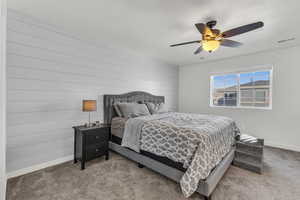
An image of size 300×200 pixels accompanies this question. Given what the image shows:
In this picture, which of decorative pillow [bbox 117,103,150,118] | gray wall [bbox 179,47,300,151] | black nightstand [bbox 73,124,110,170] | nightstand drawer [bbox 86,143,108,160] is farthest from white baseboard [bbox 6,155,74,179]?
gray wall [bbox 179,47,300,151]

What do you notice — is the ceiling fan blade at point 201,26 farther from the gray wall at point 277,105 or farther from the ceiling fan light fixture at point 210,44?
the gray wall at point 277,105

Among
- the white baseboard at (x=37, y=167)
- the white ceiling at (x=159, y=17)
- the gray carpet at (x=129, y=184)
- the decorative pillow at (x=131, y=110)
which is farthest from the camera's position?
the decorative pillow at (x=131, y=110)

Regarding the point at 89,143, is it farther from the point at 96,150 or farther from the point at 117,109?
the point at 117,109

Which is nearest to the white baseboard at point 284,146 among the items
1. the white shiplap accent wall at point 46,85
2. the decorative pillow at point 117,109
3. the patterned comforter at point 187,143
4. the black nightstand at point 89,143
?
the patterned comforter at point 187,143

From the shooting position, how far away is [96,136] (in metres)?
2.58

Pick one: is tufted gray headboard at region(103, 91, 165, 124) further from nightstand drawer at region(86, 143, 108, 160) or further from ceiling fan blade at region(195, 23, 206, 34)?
ceiling fan blade at region(195, 23, 206, 34)

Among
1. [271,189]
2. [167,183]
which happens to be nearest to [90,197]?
[167,183]

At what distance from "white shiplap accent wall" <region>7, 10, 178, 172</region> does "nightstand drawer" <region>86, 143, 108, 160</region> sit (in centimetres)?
57

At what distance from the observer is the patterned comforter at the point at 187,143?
1654mm

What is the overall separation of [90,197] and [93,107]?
56.3 inches

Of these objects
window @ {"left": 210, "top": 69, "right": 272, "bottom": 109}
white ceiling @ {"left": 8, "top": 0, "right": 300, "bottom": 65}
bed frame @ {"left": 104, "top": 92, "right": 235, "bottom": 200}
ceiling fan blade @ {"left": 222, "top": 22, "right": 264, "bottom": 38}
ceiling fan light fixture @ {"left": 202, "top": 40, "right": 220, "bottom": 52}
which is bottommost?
bed frame @ {"left": 104, "top": 92, "right": 235, "bottom": 200}

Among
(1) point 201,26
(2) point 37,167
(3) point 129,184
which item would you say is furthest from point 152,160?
(1) point 201,26

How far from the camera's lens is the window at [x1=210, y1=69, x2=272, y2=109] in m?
3.81

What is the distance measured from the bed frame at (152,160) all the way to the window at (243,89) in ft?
7.09
